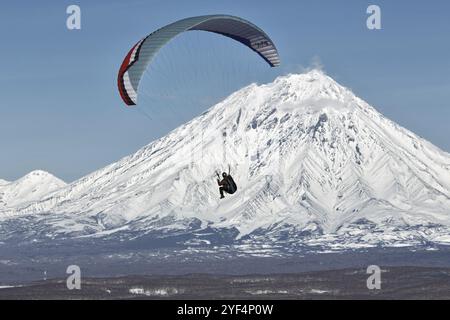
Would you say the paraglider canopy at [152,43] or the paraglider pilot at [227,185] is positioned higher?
the paraglider canopy at [152,43]

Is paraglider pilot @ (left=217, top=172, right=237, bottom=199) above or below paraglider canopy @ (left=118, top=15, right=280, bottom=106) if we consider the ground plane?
below

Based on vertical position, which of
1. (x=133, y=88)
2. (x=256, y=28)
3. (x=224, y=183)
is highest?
(x=256, y=28)

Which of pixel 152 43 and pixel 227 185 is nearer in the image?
pixel 227 185

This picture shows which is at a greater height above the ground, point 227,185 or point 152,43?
point 152,43

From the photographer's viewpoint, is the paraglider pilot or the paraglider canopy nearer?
the paraglider pilot

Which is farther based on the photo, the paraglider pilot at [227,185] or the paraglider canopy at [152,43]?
the paraglider canopy at [152,43]
